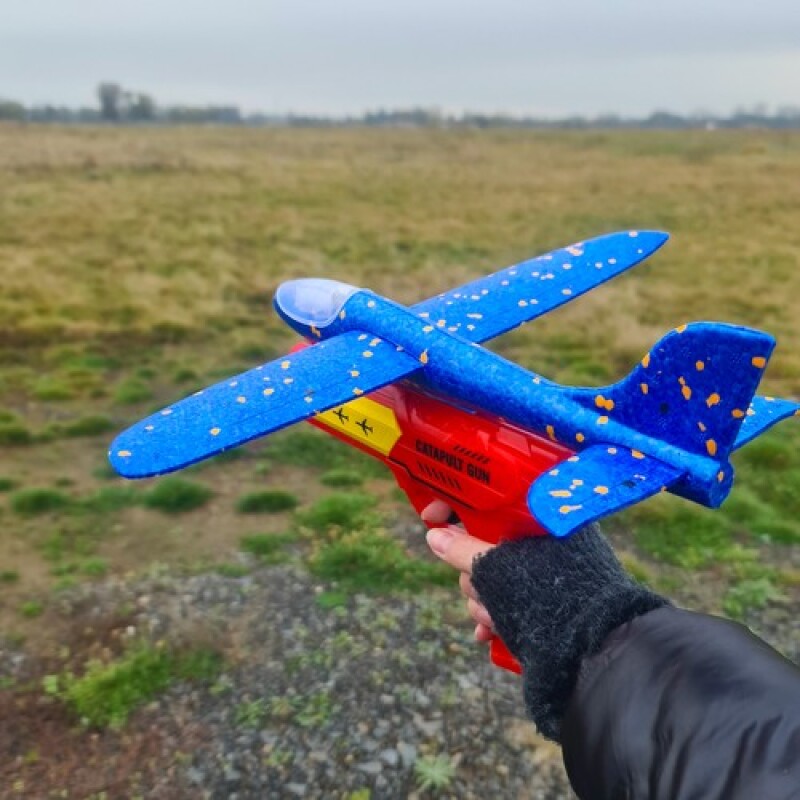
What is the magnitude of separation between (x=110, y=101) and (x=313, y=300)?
392ft

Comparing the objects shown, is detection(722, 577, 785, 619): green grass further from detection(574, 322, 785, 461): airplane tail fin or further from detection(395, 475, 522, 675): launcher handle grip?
detection(574, 322, 785, 461): airplane tail fin

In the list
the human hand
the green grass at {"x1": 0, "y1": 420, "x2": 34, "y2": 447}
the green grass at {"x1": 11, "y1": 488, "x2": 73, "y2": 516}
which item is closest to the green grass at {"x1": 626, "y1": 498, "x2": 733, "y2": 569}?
the human hand

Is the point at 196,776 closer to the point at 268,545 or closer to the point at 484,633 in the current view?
the point at 268,545

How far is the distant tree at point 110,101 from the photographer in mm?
108312

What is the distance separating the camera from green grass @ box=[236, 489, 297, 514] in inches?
336

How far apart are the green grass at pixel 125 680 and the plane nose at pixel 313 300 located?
331cm

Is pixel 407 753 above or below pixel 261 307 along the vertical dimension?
below

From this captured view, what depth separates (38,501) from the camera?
27.5 ft

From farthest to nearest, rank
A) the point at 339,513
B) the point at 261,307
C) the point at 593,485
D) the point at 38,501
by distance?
the point at 261,307 → the point at 38,501 → the point at 339,513 → the point at 593,485

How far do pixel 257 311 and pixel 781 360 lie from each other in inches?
382

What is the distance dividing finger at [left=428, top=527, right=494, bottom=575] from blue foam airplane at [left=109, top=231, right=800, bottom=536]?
532 millimetres

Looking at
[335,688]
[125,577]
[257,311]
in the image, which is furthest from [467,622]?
[257,311]

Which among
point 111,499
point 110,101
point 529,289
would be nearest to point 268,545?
point 111,499

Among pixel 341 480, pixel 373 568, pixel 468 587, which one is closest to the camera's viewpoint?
pixel 468 587
